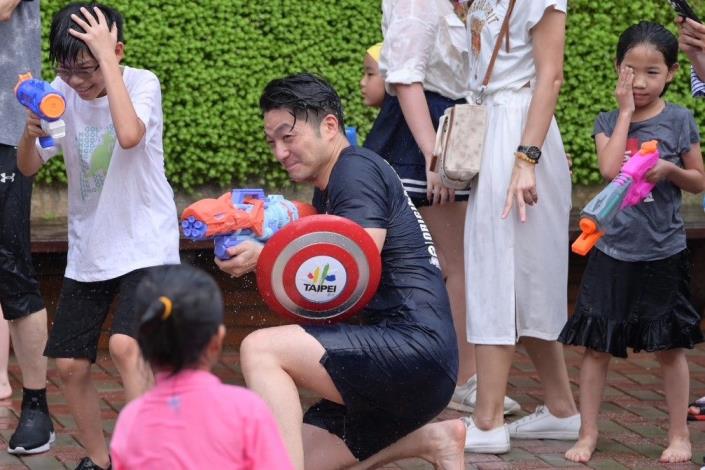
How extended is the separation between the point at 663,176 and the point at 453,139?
2.61 ft

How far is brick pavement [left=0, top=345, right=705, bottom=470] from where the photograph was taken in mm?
5254

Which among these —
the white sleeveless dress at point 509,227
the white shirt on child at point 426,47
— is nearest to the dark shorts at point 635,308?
the white sleeveless dress at point 509,227

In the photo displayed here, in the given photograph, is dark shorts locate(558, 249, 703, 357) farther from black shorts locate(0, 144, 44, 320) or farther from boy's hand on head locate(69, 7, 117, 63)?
black shorts locate(0, 144, 44, 320)

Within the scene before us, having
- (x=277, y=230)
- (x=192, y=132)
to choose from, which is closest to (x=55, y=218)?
(x=192, y=132)

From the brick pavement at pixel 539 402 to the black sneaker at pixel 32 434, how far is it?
0.04m

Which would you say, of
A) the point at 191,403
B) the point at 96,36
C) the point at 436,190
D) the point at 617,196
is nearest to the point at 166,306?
the point at 191,403

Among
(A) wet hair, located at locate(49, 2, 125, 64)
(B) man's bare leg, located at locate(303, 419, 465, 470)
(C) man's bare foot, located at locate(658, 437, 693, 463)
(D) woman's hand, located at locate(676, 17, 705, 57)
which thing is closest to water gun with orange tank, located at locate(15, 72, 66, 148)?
(A) wet hair, located at locate(49, 2, 125, 64)

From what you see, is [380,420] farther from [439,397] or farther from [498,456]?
[498,456]

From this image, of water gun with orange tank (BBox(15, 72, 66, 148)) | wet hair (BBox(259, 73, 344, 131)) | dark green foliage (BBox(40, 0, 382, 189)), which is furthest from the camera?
dark green foliage (BBox(40, 0, 382, 189))

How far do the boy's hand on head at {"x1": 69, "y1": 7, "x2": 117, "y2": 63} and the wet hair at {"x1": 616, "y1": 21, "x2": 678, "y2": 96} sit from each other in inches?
77.2

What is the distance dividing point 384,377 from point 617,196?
1.19 meters

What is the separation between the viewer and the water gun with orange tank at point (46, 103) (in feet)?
15.2

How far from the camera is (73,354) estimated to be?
492 centimetres

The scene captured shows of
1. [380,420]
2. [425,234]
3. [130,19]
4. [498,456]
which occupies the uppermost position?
[130,19]
